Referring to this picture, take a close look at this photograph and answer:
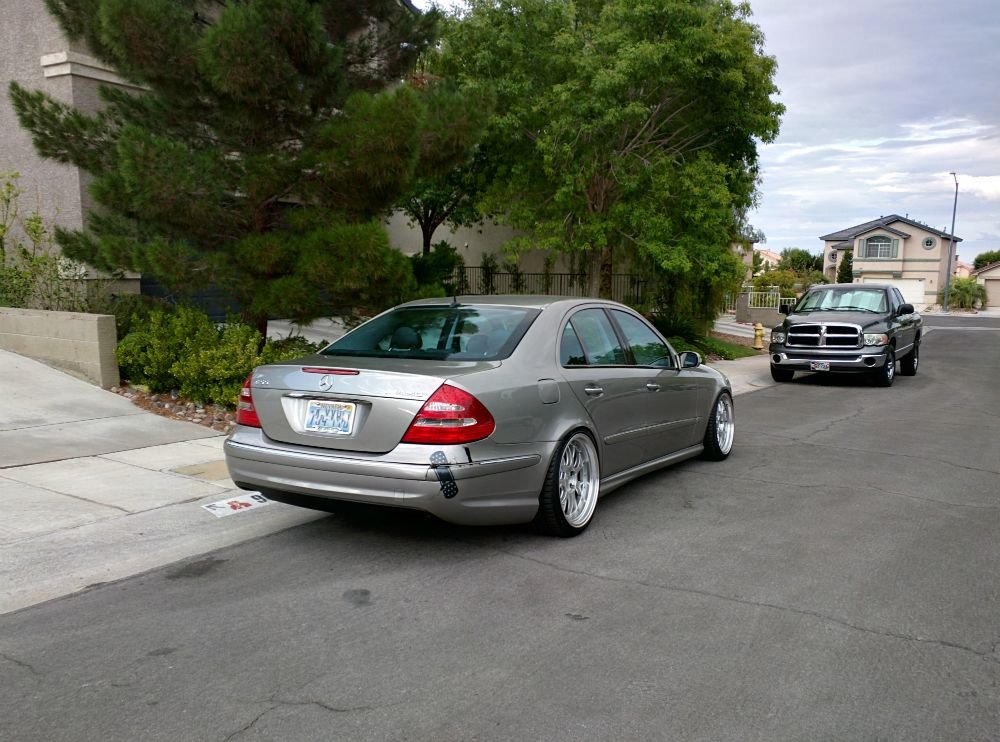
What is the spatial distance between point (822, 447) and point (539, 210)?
11.8 metres

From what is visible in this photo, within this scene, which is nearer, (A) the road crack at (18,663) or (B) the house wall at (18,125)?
(A) the road crack at (18,663)

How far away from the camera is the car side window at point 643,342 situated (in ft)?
21.8

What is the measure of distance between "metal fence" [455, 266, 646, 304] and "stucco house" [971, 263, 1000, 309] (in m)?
64.9

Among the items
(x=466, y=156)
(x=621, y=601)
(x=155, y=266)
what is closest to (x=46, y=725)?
(x=621, y=601)

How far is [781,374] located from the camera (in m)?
15.8

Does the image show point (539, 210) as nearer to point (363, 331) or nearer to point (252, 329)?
point (252, 329)

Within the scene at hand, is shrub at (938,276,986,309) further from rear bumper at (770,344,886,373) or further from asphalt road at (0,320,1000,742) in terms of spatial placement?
asphalt road at (0,320,1000,742)

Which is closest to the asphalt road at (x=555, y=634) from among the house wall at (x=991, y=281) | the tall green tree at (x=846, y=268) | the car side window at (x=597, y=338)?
the car side window at (x=597, y=338)

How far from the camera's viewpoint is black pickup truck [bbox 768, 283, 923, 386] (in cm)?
1441

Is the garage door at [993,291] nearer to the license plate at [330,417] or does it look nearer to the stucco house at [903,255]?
the stucco house at [903,255]

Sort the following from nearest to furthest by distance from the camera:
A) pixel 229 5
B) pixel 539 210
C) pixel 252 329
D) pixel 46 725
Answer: pixel 46 725 → pixel 229 5 → pixel 252 329 → pixel 539 210

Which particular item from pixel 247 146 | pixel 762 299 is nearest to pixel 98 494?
pixel 247 146

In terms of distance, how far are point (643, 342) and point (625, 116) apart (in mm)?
11067

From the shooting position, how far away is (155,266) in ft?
29.9
